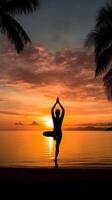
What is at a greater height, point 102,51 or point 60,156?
point 102,51

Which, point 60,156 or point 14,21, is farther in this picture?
point 60,156

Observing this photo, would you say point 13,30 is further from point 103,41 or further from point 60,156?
point 60,156
